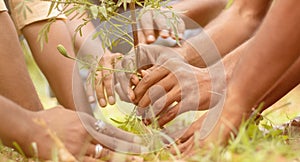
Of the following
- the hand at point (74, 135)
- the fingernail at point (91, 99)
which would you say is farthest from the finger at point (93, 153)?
the fingernail at point (91, 99)

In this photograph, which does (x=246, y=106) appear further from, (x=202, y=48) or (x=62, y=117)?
(x=202, y=48)

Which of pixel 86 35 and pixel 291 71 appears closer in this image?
pixel 291 71

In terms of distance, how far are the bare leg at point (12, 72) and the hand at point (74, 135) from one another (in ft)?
2.10

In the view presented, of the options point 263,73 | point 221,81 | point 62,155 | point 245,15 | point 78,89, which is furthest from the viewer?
point 245,15

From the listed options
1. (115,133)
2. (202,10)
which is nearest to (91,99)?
(115,133)

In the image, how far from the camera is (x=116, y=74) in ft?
7.89

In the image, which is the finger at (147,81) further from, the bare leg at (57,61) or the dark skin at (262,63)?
the dark skin at (262,63)

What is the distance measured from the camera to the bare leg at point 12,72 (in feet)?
8.21

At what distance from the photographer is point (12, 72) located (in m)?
2.52

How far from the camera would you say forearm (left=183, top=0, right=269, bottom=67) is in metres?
2.74

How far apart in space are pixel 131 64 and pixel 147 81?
8 cm

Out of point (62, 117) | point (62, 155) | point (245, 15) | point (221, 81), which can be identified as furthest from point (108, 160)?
point (245, 15)

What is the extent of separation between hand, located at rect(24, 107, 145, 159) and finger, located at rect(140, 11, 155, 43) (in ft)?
2.10

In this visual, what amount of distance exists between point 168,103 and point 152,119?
99 millimetres
